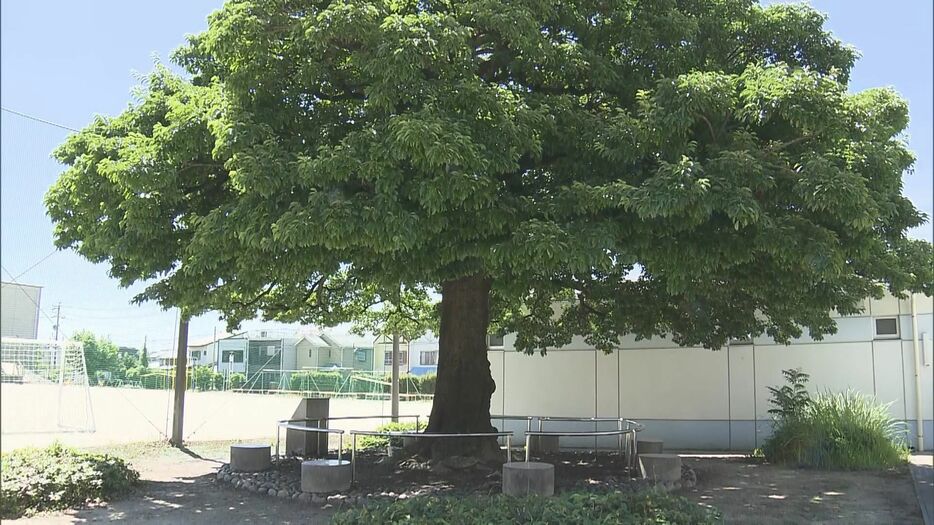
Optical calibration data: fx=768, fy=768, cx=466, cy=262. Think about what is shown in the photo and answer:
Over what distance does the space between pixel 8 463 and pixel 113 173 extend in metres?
3.96

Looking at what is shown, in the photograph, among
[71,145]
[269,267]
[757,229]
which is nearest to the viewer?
[757,229]

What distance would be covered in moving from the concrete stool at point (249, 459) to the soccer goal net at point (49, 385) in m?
3.16

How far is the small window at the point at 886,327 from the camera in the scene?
16047 millimetres

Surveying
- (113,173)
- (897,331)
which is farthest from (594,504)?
(897,331)

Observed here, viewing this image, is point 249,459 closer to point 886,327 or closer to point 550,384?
point 550,384

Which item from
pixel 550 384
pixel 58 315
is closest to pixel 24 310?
pixel 58 315

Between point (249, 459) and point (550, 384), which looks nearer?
point (249, 459)

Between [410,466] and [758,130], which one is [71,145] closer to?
[410,466]

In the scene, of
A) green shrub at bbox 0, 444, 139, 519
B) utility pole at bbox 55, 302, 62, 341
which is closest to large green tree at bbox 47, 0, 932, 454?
green shrub at bbox 0, 444, 139, 519

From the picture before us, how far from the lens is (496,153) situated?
7.69 meters

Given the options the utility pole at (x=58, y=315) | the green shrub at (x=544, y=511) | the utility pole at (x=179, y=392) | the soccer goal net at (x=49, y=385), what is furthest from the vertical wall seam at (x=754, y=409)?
the utility pole at (x=58, y=315)

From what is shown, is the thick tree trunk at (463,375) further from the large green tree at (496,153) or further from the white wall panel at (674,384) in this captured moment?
the white wall panel at (674,384)

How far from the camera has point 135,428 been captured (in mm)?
16172

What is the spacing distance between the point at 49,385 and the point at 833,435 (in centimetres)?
1380
